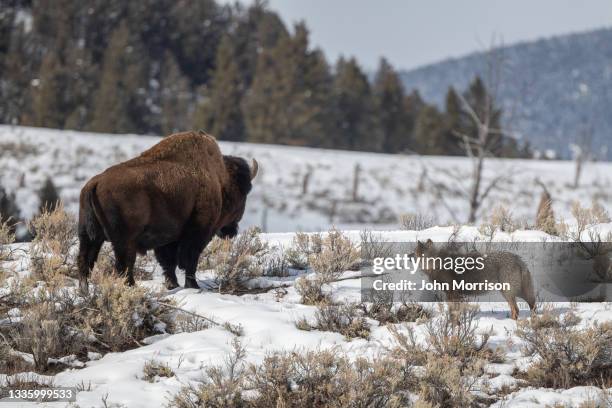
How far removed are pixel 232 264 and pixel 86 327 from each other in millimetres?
1860

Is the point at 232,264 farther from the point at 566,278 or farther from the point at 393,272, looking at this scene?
the point at 566,278

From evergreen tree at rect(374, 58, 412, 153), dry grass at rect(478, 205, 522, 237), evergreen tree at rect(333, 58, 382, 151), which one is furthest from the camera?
evergreen tree at rect(374, 58, 412, 153)

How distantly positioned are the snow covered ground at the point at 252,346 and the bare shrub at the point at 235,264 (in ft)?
1.20

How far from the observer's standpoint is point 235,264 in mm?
6410

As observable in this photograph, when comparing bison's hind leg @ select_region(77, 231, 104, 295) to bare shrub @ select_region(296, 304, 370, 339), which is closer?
bare shrub @ select_region(296, 304, 370, 339)

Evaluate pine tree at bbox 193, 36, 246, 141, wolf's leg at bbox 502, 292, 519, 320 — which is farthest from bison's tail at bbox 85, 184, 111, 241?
pine tree at bbox 193, 36, 246, 141

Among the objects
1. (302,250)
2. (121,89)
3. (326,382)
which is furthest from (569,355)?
(121,89)

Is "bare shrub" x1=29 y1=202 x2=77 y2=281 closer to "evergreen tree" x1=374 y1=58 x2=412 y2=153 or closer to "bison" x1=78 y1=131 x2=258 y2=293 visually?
"bison" x1=78 y1=131 x2=258 y2=293

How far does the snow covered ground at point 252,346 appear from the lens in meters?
4.08

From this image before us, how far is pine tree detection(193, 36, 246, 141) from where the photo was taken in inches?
1913

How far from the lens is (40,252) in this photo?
683 centimetres

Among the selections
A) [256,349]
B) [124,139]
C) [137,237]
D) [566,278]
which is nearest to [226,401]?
[256,349]

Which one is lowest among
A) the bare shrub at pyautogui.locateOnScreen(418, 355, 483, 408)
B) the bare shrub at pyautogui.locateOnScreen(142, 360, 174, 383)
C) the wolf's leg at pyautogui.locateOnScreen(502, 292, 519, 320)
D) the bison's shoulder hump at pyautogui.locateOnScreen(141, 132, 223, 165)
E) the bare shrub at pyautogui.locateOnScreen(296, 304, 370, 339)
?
the bare shrub at pyautogui.locateOnScreen(142, 360, 174, 383)

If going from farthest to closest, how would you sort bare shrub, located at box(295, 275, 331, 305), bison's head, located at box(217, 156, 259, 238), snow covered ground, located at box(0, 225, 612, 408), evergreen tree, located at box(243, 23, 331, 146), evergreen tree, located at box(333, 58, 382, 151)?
1. evergreen tree, located at box(333, 58, 382, 151)
2. evergreen tree, located at box(243, 23, 331, 146)
3. bison's head, located at box(217, 156, 259, 238)
4. bare shrub, located at box(295, 275, 331, 305)
5. snow covered ground, located at box(0, 225, 612, 408)
